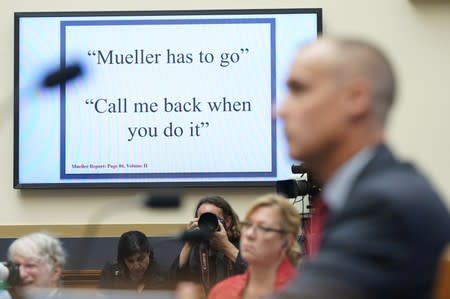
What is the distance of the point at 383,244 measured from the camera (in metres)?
1.13

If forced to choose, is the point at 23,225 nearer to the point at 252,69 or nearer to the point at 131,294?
the point at 252,69

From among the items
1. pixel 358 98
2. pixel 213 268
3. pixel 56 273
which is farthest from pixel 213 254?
pixel 358 98

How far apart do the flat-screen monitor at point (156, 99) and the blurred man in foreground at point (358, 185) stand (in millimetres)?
5175

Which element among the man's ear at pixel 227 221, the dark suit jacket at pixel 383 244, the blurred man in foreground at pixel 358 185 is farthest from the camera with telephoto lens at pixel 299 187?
the dark suit jacket at pixel 383 244

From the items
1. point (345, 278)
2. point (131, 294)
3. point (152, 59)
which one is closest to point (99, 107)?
point (152, 59)

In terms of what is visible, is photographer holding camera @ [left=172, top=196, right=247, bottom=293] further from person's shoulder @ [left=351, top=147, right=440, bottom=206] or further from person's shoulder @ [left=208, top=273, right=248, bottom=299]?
person's shoulder @ [left=351, top=147, right=440, bottom=206]

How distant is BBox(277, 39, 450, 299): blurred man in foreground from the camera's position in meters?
1.14

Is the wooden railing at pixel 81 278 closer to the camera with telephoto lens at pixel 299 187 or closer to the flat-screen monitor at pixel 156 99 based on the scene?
the flat-screen monitor at pixel 156 99

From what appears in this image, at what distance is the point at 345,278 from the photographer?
114 centimetres

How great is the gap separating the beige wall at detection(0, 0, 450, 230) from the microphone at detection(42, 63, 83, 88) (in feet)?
12.5

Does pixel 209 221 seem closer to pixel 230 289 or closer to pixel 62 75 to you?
pixel 230 289

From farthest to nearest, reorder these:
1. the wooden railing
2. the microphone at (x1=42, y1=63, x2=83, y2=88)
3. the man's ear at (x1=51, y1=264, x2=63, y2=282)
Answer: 1. the wooden railing
2. the man's ear at (x1=51, y1=264, x2=63, y2=282)
3. the microphone at (x1=42, y1=63, x2=83, y2=88)

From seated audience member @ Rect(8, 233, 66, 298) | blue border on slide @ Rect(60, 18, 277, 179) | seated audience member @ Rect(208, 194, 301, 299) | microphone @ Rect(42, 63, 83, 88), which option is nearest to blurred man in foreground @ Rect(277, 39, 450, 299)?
microphone @ Rect(42, 63, 83, 88)

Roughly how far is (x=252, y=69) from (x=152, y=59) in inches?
25.3
